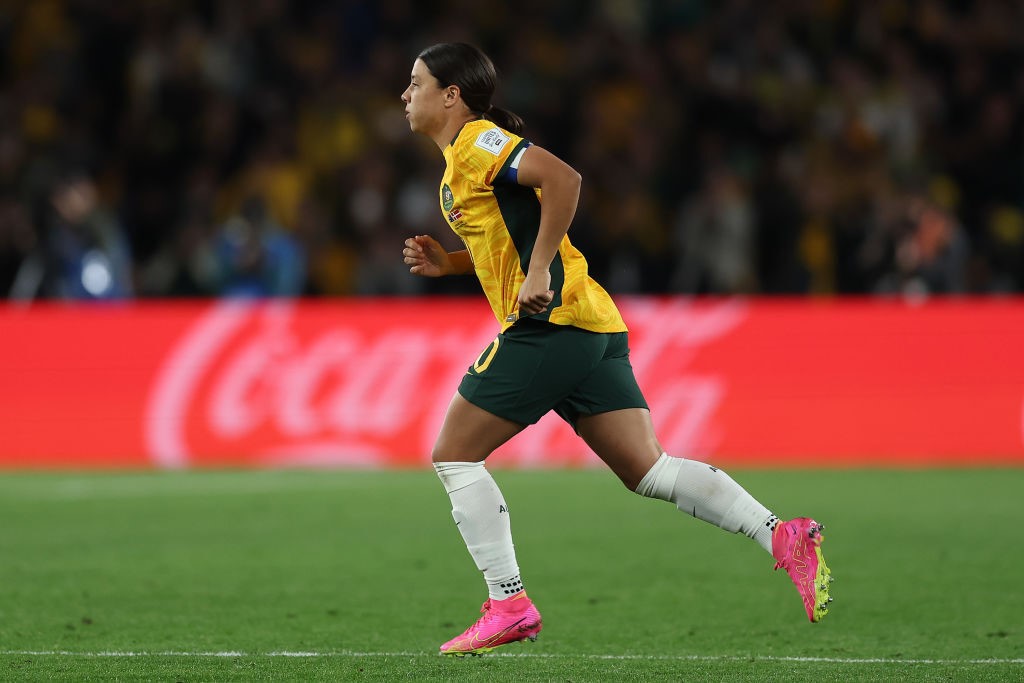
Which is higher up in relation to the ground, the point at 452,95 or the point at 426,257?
the point at 452,95

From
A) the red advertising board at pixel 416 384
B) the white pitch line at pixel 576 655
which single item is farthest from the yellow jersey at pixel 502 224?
the red advertising board at pixel 416 384

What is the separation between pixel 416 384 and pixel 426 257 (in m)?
7.75

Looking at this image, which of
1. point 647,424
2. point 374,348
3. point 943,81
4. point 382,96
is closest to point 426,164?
point 382,96

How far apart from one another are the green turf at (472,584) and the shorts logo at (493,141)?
5.83 ft

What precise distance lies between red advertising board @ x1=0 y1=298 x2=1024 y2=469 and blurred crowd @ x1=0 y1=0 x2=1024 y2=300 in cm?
121

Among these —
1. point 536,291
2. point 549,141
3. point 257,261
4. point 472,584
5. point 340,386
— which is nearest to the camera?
point 536,291

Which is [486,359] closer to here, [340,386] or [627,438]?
[627,438]

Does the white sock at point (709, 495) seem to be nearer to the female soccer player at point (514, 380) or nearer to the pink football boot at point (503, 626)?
the female soccer player at point (514, 380)

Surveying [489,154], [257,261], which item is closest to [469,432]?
[489,154]

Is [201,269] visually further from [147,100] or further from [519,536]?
[519,536]

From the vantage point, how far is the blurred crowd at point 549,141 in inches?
624

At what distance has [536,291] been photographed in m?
5.34

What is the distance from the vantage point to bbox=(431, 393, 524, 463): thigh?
5652 millimetres

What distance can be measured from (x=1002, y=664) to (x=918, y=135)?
1265 cm
